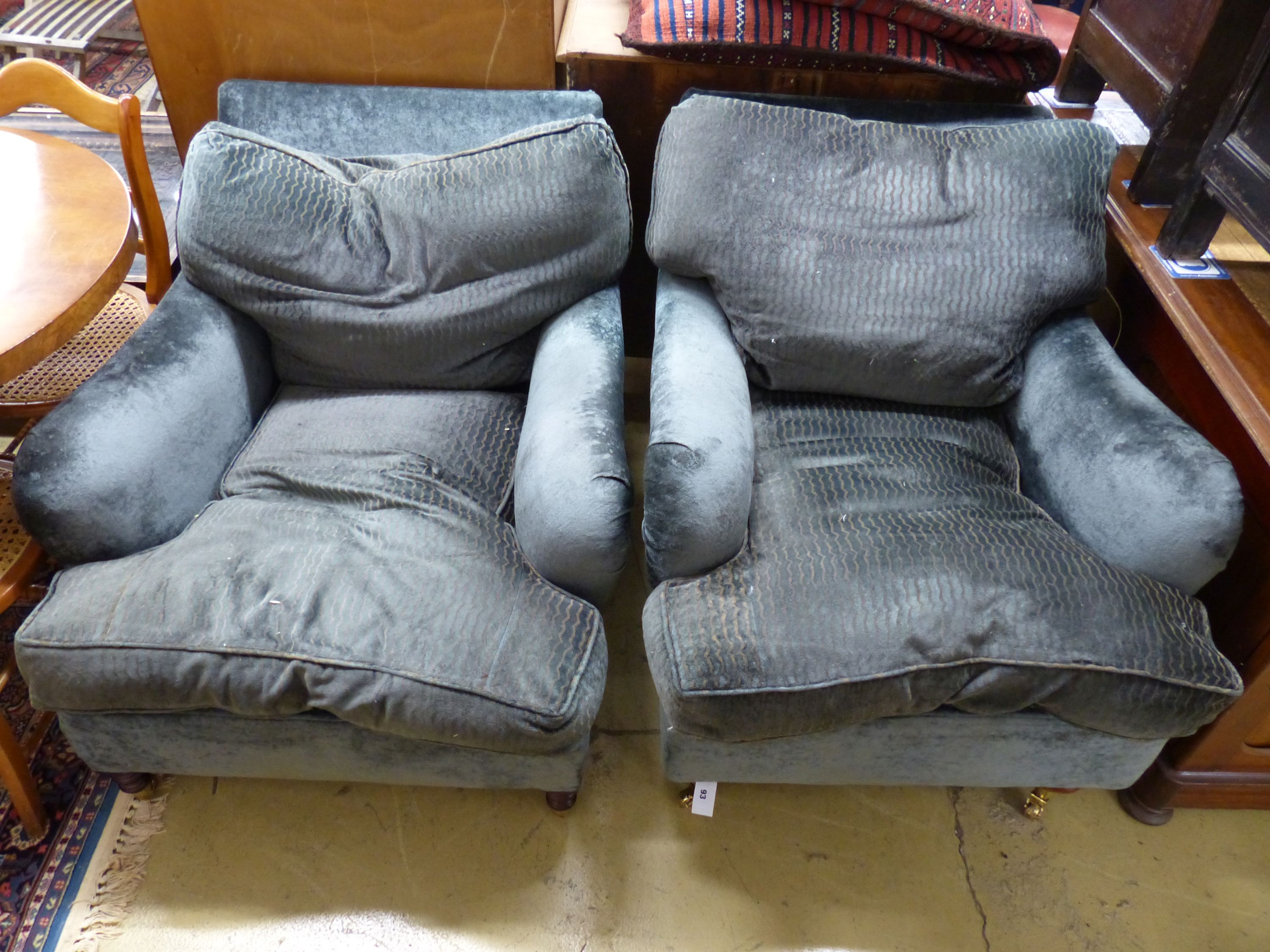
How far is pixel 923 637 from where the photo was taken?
3.51 feet

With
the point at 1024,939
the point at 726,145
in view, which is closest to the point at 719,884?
the point at 1024,939

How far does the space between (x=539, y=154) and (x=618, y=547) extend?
67cm

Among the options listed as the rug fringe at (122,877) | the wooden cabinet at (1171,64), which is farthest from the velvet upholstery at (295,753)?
the wooden cabinet at (1171,64)

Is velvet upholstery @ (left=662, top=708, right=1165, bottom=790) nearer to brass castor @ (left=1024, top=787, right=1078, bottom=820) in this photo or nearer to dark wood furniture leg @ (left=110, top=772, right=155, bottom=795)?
brass castor @ (left=1024, top=787, right=1078, bottom=820)

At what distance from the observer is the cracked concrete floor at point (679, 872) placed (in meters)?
1.25

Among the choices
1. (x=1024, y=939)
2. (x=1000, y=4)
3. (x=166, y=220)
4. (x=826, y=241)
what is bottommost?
(x=1024, y=939)

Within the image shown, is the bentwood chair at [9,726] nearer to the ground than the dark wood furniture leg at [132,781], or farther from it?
farther from it

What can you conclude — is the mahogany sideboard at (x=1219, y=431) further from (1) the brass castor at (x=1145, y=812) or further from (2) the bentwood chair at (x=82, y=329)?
(2) the bentwood chair at (x=82, y=329)

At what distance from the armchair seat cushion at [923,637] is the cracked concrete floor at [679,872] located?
35cm

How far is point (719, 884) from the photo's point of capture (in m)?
1.30

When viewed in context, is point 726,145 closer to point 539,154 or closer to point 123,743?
point 539,154

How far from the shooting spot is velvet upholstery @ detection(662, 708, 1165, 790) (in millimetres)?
1176

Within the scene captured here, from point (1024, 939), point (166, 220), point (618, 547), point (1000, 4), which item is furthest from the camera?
point (166, 220)

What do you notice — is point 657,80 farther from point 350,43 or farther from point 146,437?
point 146,437
